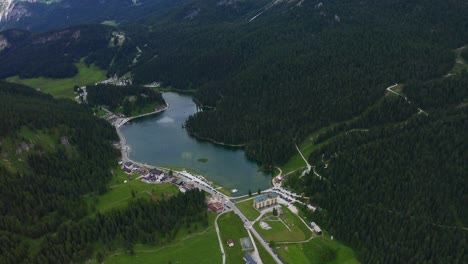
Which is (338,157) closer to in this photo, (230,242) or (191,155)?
(230,242)

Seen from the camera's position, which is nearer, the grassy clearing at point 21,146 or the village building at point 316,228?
the village building at point 316,228

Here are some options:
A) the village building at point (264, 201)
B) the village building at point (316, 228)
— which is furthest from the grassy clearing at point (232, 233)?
the village building at point (316, 228)

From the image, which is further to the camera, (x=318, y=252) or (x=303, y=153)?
(x=303, y=153)

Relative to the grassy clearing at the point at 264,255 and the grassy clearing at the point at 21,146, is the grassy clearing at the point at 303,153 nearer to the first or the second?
the grassy clearing at the point at 264,255

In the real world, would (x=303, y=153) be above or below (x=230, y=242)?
below

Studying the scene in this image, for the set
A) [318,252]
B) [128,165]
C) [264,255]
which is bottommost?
[318,252]

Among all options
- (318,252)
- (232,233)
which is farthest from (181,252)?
(318,252)

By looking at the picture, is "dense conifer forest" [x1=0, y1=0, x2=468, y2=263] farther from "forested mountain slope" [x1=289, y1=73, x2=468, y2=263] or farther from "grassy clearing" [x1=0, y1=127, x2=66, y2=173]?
"grassy clearing" [x1=0, y1=127, x2=66, y2=173]
